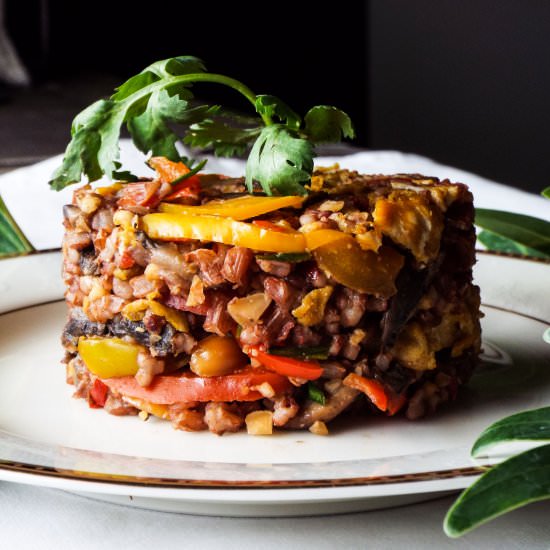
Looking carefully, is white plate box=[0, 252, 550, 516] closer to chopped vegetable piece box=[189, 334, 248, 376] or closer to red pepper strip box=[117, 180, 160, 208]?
chopped vegetable piece box=[189, 334, 248, 376]

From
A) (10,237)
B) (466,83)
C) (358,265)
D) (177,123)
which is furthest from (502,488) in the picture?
(466,83)

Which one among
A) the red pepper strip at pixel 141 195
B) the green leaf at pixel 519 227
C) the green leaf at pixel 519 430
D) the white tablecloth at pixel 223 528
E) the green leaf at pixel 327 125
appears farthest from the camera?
the green leaf at pixel 519 227

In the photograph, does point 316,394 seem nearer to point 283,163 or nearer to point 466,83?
point 283,163

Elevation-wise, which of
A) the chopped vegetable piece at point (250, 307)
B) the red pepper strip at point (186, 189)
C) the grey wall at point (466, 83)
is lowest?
the grey wall at point (466, 83)

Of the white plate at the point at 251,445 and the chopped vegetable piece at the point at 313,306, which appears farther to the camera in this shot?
the chopped vegetable piece at the point at 313,306

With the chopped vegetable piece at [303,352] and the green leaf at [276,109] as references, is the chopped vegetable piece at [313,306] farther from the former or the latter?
the green leaf at [276,109]

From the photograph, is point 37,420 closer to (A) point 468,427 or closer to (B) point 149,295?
(B) point 149,295

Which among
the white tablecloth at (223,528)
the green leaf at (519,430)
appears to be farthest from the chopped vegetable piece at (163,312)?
the green leaf at (519,430)
